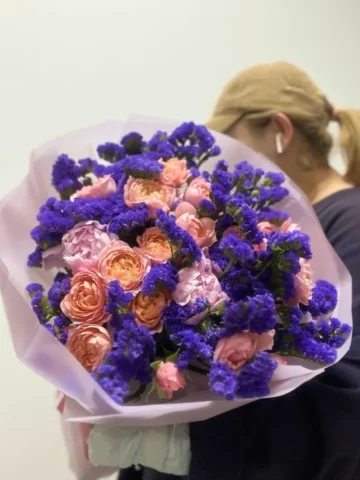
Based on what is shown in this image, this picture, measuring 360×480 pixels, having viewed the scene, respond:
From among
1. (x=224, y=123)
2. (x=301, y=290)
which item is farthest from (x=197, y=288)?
(x=224, y=123)

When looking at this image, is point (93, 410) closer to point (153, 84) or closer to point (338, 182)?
point (338, 182)

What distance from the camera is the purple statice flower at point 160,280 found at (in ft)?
1.84

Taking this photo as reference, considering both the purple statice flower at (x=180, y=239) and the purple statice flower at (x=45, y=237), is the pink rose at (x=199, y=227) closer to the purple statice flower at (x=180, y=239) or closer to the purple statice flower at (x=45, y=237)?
Answer: the purple statice flower at (x=180, y=239)

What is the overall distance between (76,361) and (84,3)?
1040mm

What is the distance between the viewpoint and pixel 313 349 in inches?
22.8

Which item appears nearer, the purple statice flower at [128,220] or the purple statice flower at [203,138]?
the purple statice flower at [128,220]

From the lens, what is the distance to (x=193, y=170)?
0.71 meters

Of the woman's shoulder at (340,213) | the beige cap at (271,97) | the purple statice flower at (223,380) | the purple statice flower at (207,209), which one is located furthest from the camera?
the beige cap at (271,97)

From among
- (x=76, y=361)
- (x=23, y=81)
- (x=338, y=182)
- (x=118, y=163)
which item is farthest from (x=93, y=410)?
(x=23, y=81)

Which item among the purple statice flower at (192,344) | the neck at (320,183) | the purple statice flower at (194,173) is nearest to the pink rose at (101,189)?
the purple statice flower at (194,173)

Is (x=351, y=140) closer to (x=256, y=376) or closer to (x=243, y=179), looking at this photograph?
(x=243, y=179)

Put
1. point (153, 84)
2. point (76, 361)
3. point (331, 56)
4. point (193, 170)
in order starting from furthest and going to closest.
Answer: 1. point (331, 56)
2. point (153, 84)
3. point (193, 170)
4. point (76, 361)

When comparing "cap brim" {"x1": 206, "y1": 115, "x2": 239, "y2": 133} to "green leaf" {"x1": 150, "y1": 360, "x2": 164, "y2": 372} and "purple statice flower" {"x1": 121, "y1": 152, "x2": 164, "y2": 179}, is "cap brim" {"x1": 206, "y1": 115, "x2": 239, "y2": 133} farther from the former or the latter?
"green leaf" {"x1": 150, "y1": 360, "x2": 164, "y2": 372}

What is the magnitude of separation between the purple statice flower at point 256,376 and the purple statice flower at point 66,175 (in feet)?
1.10
